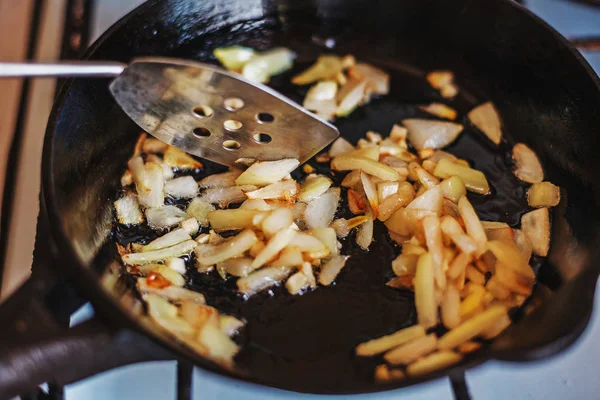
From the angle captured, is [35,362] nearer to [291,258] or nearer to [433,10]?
[291,258]

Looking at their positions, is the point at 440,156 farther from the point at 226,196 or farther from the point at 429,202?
the point at 226,196

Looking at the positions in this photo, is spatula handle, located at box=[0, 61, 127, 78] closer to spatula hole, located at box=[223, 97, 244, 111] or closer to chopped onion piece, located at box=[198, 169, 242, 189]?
spatula hole, located at box=[223, 97, 244, 111]

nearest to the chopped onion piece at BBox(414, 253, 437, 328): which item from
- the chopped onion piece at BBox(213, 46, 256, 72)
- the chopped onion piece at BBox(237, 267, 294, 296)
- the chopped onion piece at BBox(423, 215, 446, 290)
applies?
the chopped onion piece at BBox(423, 215, 446, 290)

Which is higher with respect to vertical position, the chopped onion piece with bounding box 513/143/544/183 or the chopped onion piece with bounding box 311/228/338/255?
the chopped onion piece with bounding box 513/143/544/183

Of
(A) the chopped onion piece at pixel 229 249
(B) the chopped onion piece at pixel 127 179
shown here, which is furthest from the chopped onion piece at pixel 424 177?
(B) the chopped onion piece at pixel 127 179

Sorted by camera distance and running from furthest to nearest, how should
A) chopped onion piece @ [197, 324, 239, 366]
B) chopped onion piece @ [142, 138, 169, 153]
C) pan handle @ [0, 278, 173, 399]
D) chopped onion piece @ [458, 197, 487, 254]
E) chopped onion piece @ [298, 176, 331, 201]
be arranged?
chopped onion piece @ [142, 138, 169, 153] < chopped onion piece @ [298, 176, 331, 201] < chopped onion piece @ [458, 197, 487, 254] < chopped onion piece @ [197, 324, 239, 366] < pan handle @ [0, 278, 173, 399]

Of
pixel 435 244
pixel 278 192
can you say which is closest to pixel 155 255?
pixel 278 192

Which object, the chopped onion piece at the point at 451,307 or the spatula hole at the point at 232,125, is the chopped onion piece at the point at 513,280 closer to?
the chopped onion piece at the point at 451,307
